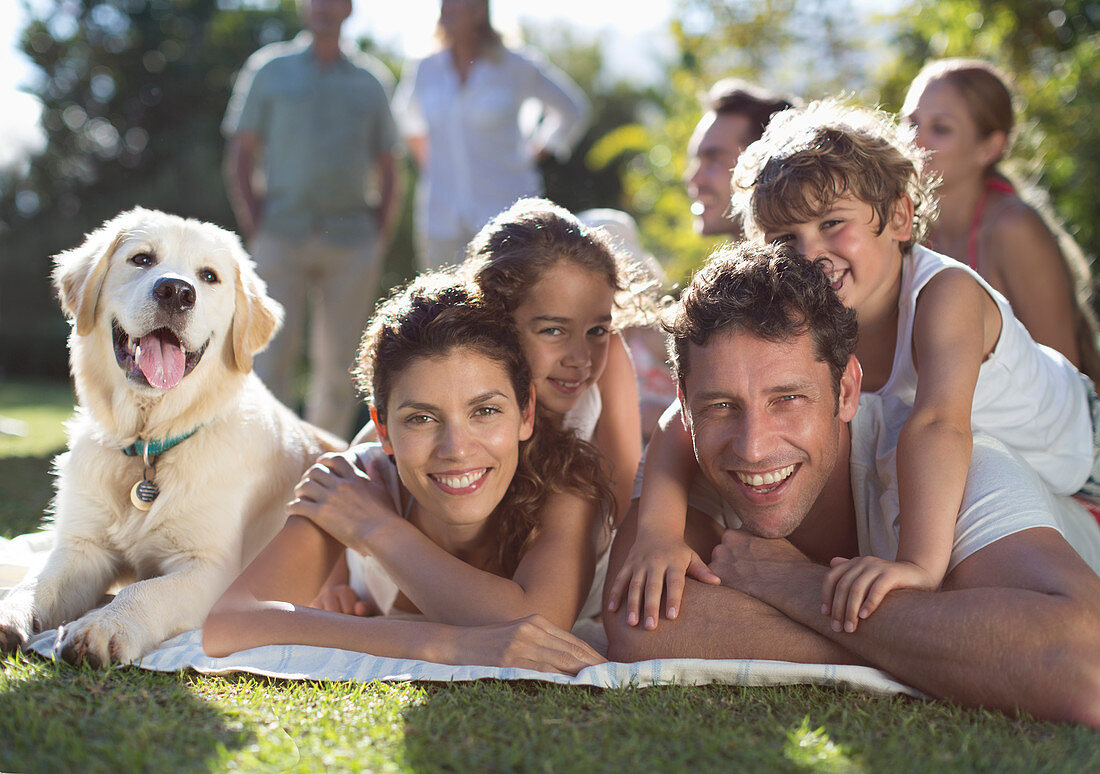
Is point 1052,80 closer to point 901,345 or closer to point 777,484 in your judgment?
point 901,345

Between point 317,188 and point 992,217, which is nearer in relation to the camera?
point 992,217

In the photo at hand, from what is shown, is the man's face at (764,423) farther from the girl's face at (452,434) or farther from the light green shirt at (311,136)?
the light green shirt at (311,136)

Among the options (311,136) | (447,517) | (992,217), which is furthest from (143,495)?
(311,136)

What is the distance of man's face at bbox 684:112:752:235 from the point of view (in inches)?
181

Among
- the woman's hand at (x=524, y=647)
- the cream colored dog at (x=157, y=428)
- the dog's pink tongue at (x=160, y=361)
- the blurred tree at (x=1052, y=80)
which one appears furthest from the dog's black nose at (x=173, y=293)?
the blurred tree at (x=1052, y=80)

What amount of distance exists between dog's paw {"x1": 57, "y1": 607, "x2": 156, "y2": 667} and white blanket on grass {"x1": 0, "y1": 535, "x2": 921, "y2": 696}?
0.05 m

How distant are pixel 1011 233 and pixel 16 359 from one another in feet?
55.3

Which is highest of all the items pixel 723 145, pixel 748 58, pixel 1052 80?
pixel 748 58

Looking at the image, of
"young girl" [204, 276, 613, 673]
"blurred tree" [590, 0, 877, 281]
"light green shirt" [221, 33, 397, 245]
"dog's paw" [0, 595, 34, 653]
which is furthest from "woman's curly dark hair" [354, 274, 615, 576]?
"blurred tree" [590, 0, 877, 281]

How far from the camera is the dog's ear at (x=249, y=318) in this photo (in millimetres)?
3180

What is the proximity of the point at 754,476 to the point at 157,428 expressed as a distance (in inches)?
72.8

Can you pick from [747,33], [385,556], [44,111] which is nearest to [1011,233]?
[385,556]

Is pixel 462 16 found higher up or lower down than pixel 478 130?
higher up

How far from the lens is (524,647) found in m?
2.36
